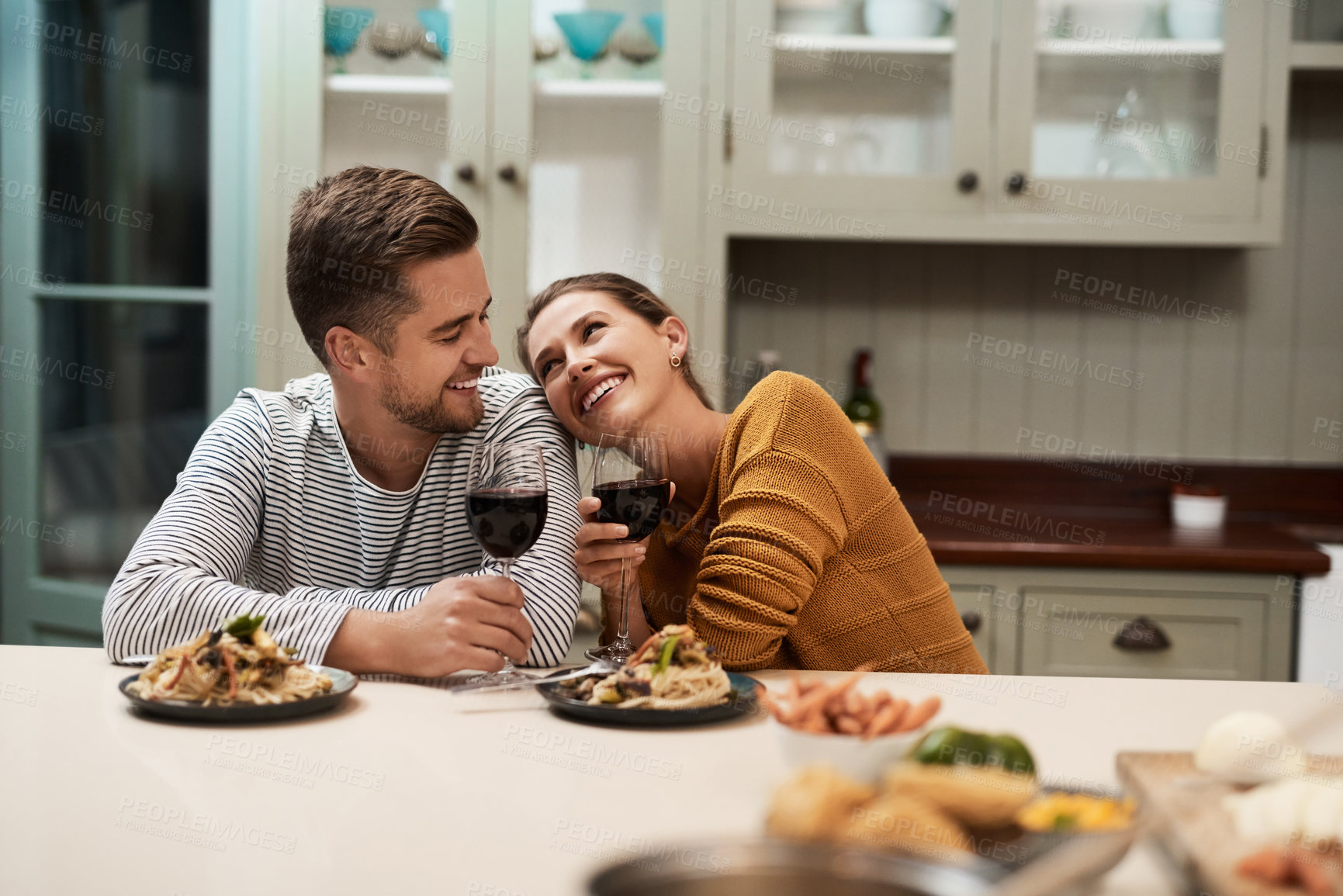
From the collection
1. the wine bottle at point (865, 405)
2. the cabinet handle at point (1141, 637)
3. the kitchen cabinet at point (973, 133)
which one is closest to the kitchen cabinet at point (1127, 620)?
the cabinet handle at point (1141, 637)

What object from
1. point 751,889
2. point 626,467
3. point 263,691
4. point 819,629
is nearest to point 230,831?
point 263,691

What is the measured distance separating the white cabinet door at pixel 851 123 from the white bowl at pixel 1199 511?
85 centimetres

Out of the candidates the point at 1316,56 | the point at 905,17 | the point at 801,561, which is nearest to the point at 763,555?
the point at 801,561

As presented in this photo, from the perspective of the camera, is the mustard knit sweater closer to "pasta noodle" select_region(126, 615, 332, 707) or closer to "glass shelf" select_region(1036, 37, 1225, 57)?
"pasta noodle" select_region(126, 615, 332, 707)

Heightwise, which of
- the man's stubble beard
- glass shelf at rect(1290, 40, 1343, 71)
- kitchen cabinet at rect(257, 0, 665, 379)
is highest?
glass shelf at rect(1290, 40, 1343, 71)

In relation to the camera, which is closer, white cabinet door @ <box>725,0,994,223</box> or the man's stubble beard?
the man's stubble beard

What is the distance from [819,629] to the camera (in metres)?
1.41

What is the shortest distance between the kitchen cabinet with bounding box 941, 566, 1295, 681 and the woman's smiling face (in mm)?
1029

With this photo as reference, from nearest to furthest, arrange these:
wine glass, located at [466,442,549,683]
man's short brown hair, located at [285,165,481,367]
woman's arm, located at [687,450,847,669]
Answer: wine glass, located at [466,442,549,683] → woman's arm, located at [687,450,847,669] → man's short brown hair, located at [285,165,481,367]

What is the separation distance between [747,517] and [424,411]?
0.48 m

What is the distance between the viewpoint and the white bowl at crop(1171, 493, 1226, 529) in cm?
271

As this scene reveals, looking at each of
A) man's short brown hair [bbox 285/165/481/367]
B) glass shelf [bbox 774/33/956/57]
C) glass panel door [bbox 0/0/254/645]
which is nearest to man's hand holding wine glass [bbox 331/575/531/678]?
man's short brown hair [bbox 285/165/481/367]

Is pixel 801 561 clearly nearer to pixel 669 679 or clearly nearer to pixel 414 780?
pixel 669 679

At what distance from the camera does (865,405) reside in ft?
9.32
